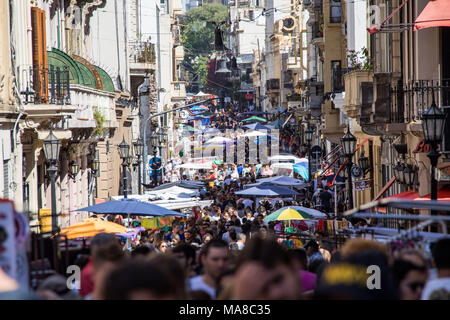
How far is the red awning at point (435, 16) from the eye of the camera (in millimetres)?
15483

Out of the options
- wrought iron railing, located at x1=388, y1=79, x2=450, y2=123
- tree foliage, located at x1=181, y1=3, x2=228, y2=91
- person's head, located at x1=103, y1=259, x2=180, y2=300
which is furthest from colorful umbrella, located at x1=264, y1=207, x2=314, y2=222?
tree foliage, located at x1=181, y1=3, x2=228, y2=91

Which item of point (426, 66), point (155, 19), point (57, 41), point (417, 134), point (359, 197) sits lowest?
point (359, 197)

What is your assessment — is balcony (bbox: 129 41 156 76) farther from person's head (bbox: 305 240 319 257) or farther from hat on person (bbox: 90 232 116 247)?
hat on person (bbox: 90 232 116 247)

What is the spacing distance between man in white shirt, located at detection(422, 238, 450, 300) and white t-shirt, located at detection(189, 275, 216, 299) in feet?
6.21

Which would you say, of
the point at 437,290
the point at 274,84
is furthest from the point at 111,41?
the point at 274,84

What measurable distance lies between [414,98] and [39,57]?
29.7ft

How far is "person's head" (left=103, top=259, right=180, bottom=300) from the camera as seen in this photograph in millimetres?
4445

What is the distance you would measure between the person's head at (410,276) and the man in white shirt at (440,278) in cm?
8

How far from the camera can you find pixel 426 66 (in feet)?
59.1

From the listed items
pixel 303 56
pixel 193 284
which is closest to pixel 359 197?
pixel 193 284

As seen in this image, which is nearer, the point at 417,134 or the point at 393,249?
the point at 393,249

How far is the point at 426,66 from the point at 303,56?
1811 inches

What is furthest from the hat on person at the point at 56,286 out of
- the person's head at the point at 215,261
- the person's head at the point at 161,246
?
the person's head at the point at 161,246
